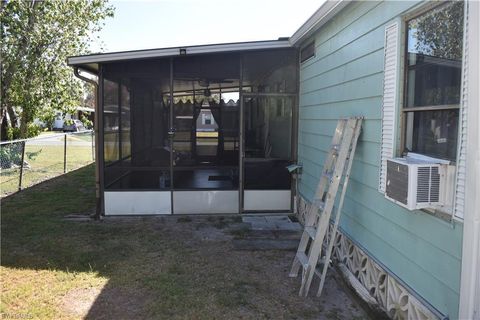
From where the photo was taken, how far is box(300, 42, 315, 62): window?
213 inches

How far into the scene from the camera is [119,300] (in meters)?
3.53

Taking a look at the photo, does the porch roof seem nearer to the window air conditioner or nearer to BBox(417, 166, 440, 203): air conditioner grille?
the window air conditioner

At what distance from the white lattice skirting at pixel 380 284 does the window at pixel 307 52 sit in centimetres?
243

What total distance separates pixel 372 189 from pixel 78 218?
445 centimetres

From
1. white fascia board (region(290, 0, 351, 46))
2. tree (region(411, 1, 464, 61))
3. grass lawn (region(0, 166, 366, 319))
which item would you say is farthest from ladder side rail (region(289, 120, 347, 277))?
tree (region(411, 1, 464, 61))

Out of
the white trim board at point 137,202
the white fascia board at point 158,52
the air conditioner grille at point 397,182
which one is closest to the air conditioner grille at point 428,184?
the air conditioner grille at point 397,182

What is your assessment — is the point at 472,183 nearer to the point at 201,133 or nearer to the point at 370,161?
the point at 370,161

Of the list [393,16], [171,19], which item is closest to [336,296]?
[393,16]

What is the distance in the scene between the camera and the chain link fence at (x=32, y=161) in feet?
26.6

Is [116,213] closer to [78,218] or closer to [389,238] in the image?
[78,218]

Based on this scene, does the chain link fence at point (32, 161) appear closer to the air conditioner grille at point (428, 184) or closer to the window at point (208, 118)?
the window at point (208, 118)

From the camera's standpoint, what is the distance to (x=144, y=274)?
4.09m

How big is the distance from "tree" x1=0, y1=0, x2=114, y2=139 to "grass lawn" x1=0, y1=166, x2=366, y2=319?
17.1ft

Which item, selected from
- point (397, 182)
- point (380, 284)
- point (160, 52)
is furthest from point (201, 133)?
point (397, 182)
